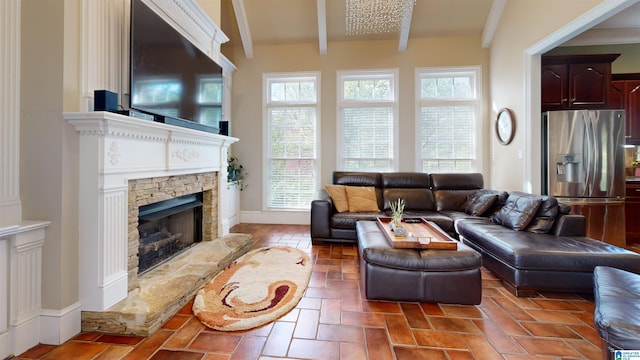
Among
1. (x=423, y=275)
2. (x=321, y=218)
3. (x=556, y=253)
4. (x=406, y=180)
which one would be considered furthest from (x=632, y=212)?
(x=321, y=218)

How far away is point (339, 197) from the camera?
4.05m

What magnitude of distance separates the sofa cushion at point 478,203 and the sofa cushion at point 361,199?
1244mm

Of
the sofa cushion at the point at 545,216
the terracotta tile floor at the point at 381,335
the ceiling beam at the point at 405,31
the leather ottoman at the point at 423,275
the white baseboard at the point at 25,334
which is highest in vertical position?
the ceiling beam at the point at 405,31

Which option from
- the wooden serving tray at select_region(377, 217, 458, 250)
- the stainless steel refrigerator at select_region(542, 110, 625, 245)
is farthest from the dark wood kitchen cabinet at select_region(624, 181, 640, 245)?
the wooden serving tray at select_region(377, 217, 458, 250)

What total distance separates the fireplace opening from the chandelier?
11.2 ft

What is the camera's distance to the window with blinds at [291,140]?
5.07 meters

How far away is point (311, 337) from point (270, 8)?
4.77 meters

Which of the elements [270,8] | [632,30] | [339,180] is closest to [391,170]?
[339,180]

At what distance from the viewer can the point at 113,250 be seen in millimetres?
1867

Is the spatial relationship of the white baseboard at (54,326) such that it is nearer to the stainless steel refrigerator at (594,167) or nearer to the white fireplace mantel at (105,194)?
the white fireplace mantel at (105,194)

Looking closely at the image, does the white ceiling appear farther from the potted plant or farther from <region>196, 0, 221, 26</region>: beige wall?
the potted plant

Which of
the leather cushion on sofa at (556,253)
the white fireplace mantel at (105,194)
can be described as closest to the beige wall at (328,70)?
the leather cushion on sofa at (556,253)

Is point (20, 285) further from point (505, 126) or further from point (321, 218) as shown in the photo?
point (505, 126)

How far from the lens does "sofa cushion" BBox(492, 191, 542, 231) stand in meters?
2.84
